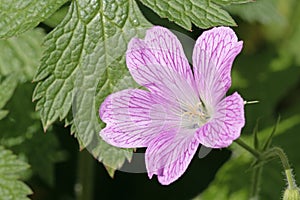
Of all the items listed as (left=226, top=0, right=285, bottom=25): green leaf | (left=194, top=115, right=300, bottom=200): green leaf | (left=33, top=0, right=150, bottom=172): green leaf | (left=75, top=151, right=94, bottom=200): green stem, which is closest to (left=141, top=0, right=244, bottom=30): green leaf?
(left=33, top=0, right=150, bottom=172): green leaf

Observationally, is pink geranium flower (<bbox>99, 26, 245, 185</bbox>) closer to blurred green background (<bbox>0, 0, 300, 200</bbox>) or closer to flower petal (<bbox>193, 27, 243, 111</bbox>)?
flower petal (<bbox>193, 27, 243, 111</bbox>)

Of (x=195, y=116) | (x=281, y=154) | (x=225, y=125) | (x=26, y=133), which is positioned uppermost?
(x=225, y=125)

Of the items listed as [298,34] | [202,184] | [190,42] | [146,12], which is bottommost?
[202,184]

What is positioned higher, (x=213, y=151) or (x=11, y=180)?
(x=11, y=180)

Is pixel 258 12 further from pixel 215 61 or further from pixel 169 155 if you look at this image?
pixel 169 155

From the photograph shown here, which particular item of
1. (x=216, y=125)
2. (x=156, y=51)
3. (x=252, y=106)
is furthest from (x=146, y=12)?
(x=216, y=125)

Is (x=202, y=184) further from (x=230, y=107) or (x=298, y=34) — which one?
(x=230, y=107)


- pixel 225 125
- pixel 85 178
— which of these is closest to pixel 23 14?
pixel 225 125
